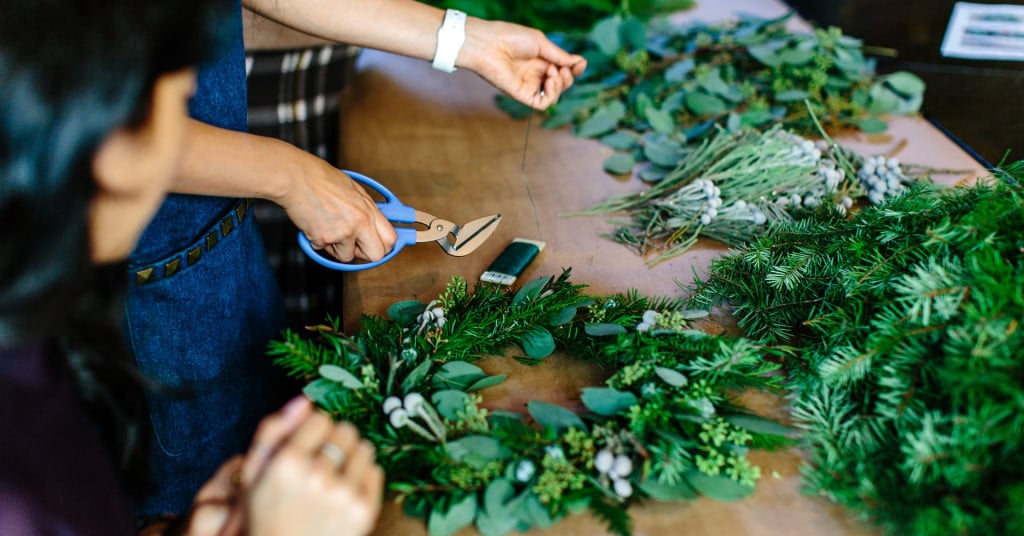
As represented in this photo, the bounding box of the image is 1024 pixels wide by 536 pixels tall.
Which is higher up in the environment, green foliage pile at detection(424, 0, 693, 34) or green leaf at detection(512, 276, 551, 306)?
green foliage pile at detection(424, 0, 693, 34)

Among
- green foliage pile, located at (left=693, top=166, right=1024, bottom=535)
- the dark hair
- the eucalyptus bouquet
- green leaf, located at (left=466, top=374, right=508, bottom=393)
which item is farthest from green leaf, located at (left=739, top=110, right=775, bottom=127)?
the dark hair

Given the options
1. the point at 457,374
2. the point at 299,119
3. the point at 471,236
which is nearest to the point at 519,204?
the point at 471,236

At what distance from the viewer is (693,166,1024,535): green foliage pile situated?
1.91 ft

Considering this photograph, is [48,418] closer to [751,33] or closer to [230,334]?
[230,334]

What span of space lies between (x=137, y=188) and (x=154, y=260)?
1.38 feet

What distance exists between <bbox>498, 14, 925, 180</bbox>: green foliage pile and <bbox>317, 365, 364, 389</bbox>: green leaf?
703mm

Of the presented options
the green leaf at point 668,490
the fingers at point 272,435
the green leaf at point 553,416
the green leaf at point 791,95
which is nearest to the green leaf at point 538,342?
the green leaf at point 553,416

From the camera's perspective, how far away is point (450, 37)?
45.1 inches

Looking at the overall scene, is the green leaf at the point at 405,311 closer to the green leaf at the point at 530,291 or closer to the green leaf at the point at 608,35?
the green leaf at the point at 530,291

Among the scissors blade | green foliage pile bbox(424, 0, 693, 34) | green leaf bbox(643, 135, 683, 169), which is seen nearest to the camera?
the scissors blade

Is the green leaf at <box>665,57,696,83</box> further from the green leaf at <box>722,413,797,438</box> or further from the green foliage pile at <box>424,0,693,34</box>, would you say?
the green leaf at <box>722,413,797,438</box>

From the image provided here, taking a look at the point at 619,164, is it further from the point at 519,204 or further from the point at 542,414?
the point at 542,414

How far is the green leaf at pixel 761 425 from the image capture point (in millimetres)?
718

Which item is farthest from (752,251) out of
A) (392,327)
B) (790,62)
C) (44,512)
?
(44,512)
